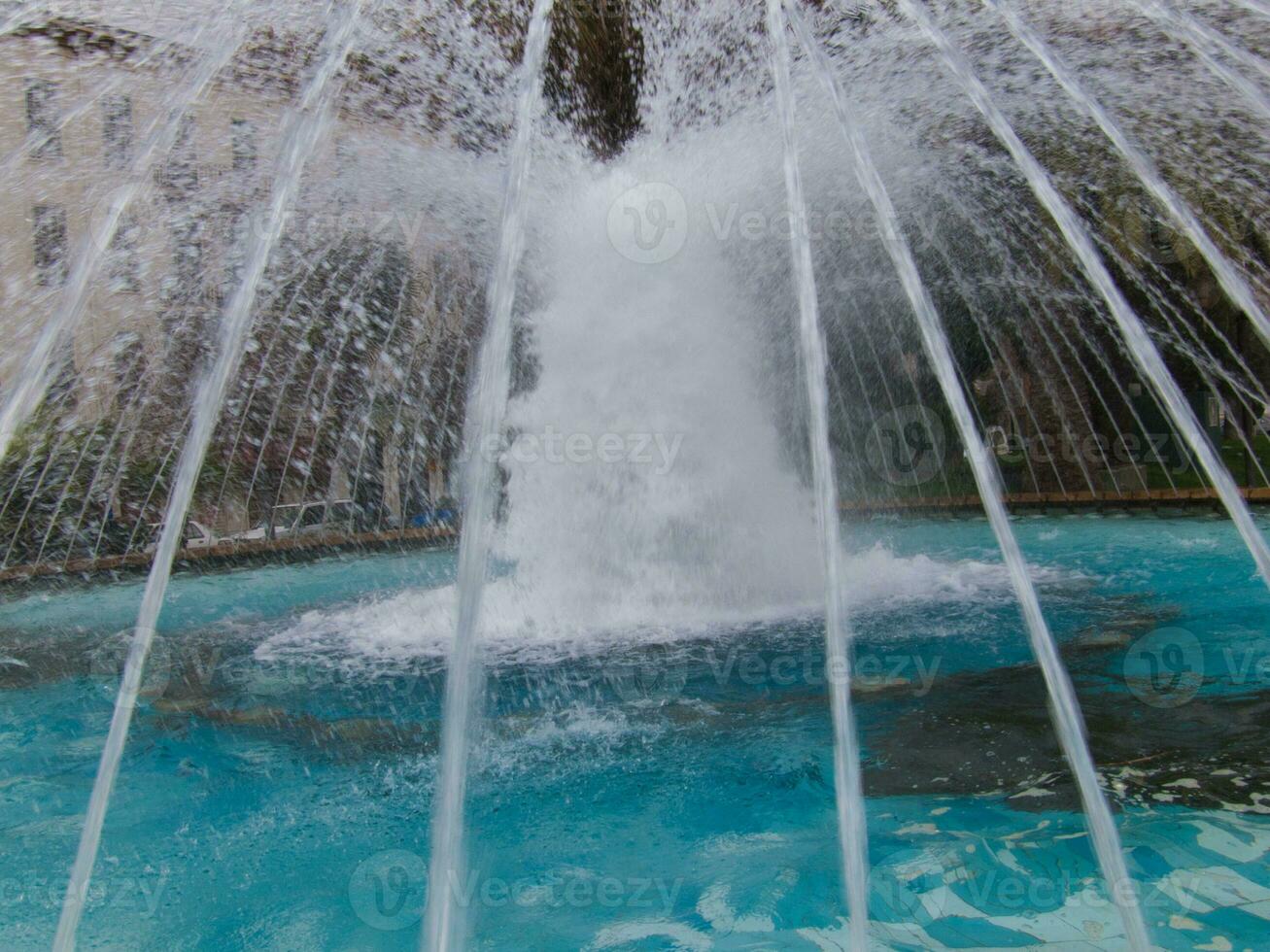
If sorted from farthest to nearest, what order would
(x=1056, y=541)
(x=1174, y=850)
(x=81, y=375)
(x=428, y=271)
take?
1. (x=81, y=375)
2. (x=428, y=271)
3. (x=1056, y=541)
4. (x=1174, y=850)

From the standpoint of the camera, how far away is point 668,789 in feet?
14.3

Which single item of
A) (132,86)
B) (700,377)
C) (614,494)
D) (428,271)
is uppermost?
(132,86)

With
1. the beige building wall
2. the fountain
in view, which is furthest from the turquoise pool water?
the beige building wall

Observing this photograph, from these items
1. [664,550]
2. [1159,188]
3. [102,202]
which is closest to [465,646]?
[664,550]

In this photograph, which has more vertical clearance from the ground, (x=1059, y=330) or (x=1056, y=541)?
(x=1059, y=330)

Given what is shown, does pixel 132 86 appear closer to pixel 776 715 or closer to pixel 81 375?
pixel 81 375

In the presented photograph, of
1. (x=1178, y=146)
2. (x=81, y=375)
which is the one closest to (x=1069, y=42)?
(x=1178, y=146)

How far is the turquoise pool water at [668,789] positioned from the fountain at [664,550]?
26 mm

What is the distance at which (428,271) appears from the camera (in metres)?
17.5

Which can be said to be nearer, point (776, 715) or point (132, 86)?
point (776, 715)

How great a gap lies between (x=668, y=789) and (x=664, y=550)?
362 cm

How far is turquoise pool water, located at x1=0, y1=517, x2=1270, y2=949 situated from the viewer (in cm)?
345

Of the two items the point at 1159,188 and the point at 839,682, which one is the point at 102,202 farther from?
the point at 839,682

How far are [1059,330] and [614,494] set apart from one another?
1473 cm
